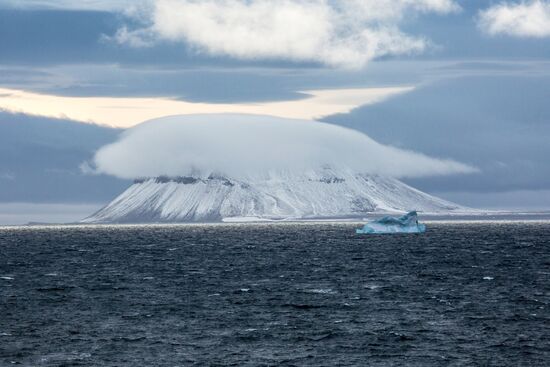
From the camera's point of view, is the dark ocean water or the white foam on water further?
the white foam on water

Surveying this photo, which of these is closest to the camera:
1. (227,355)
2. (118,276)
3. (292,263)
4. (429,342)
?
(227,355)

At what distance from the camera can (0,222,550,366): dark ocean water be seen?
6084 centimetres

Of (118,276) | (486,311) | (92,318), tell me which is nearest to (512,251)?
(118,276)

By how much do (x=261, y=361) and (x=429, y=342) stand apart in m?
12.2

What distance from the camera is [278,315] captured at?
255 feet

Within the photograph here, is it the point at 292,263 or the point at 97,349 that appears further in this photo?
the point at 292,263

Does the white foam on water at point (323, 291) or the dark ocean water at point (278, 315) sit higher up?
the white foam on water at point (323, 291)

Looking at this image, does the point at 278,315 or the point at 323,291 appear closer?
the point at 278,315

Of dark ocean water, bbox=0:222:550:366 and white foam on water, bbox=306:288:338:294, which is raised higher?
white foam on water, bbox=306:288:338:294

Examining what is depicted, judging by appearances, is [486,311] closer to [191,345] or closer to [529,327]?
[529,327]

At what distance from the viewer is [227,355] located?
6088 centimetres

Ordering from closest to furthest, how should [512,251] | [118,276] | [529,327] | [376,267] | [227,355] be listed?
[227,355]
[529,327]
[118,276]
[376,267]
[512,251]

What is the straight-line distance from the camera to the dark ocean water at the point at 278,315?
6084 cm

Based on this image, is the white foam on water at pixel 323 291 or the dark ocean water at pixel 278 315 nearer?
the dark ocean water at pixel 278 315
